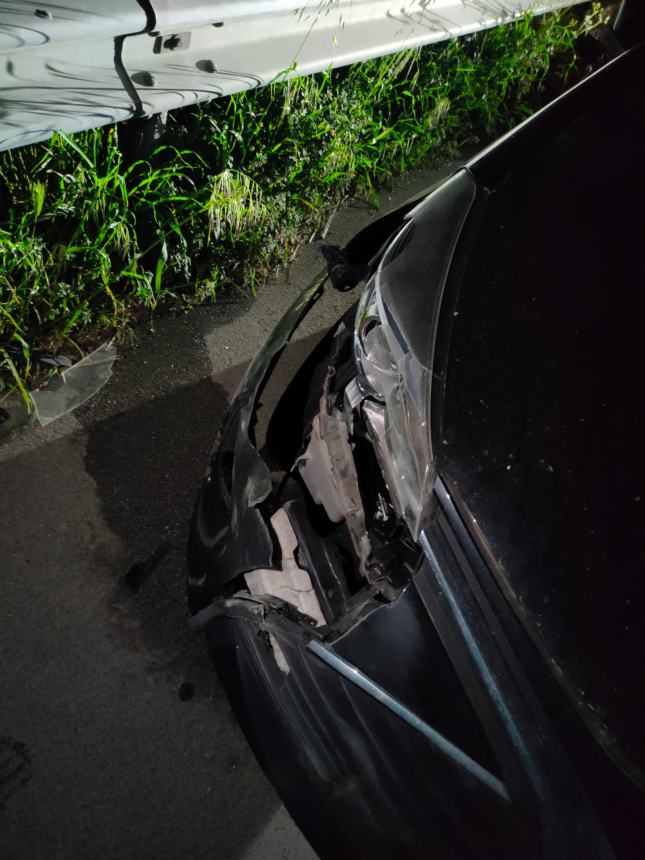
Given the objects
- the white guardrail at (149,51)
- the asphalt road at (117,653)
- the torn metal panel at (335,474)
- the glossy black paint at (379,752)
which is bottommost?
the asphalt road at (117,653)

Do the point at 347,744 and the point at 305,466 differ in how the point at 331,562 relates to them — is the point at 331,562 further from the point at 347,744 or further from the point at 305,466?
the point at 347,744

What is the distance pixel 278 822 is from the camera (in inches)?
84.0

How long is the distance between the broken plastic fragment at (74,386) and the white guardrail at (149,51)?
0.85 meters

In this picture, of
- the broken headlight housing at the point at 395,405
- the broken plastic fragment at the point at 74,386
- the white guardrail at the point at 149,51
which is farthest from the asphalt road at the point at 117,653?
the broken headlight housing at the point at 395,405

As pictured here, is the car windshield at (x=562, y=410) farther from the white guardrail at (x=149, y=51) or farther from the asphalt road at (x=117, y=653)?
the white guardrail at (x=149, y=51)

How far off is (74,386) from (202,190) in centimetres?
97

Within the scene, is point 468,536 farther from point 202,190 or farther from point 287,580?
point 202,190

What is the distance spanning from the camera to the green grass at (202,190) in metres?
2.70

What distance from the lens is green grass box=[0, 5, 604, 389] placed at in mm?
2699

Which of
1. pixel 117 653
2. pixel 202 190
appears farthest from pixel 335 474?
pixel 202 190

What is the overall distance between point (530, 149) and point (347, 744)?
5.27ft

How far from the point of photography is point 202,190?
299cm

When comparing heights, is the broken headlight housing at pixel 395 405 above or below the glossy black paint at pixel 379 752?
above

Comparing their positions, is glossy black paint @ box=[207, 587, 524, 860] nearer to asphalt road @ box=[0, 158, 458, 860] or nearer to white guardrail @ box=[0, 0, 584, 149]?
asphalt road @ box=[0, 158, 458, 860]
